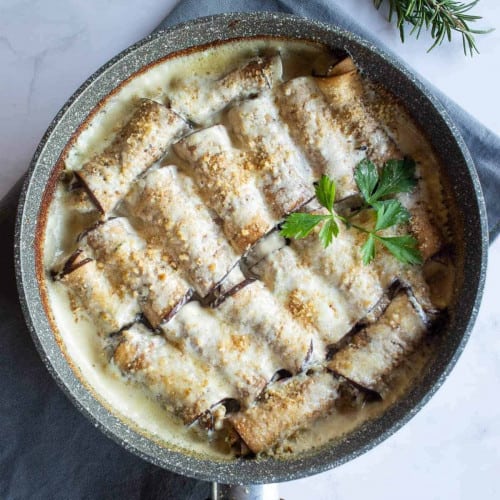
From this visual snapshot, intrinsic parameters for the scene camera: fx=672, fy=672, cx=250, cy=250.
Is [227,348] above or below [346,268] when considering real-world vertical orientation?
below

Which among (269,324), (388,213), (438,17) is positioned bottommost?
(269,324)

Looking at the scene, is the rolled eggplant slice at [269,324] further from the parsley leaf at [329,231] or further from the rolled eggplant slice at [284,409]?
the parsley leaf at [329,231]

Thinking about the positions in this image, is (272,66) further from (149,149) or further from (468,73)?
(468,73)

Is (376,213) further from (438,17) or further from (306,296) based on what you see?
(438,17)

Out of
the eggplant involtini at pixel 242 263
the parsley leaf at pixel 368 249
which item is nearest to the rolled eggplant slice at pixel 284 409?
the eggplant involtini at pixel 242 263

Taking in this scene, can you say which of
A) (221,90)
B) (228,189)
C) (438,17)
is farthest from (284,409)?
(438,17)

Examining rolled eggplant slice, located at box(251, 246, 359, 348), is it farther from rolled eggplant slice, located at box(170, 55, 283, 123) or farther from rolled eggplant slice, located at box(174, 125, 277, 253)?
rolled eggplant slice, located at box(170, 55, 283, 123)
